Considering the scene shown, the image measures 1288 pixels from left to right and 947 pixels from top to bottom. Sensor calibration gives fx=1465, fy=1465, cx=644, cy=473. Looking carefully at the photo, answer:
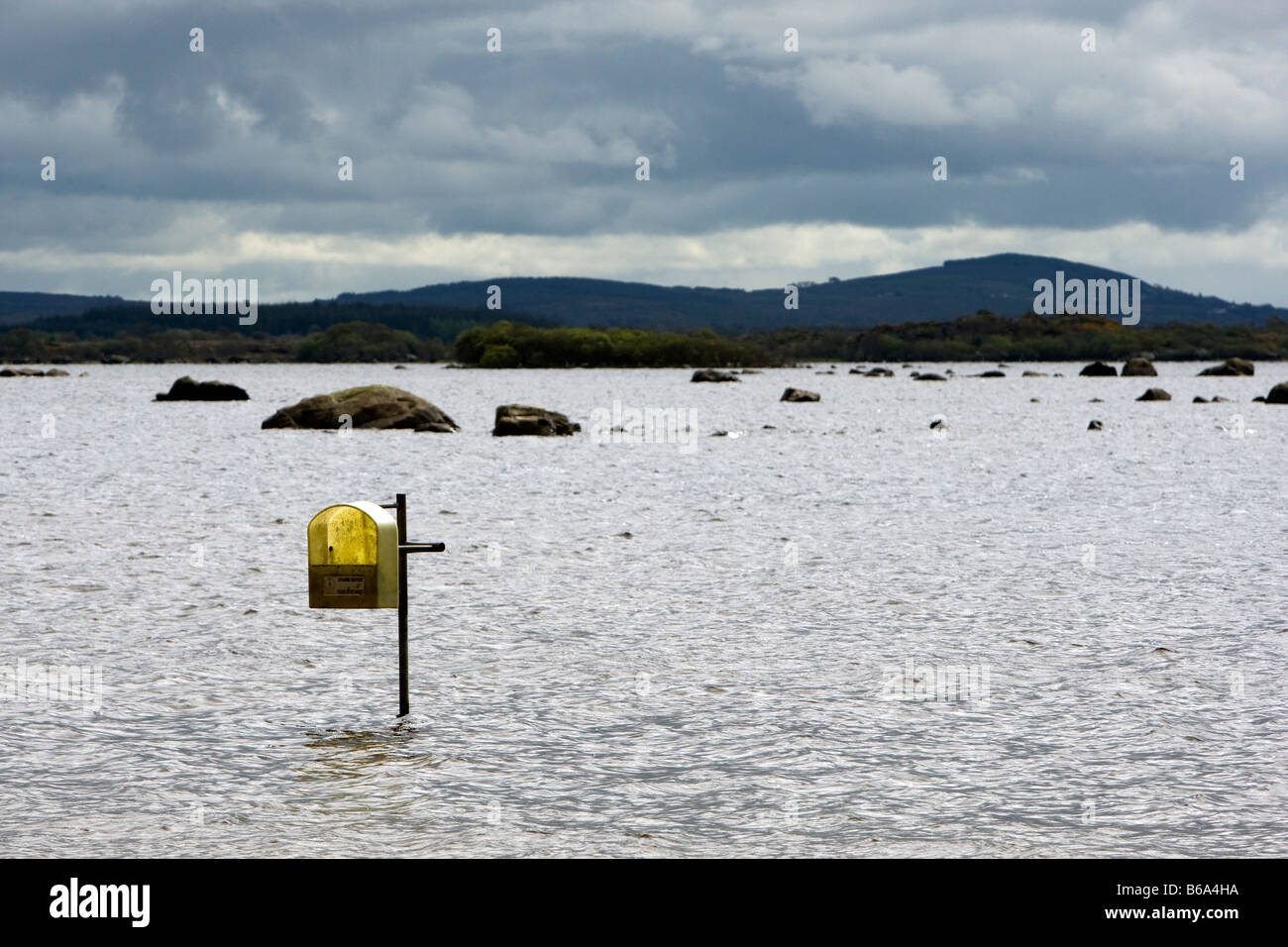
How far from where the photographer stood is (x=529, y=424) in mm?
36938

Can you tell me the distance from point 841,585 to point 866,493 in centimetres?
902

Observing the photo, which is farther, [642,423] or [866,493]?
[642,423]

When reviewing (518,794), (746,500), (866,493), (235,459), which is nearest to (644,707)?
(518,794)

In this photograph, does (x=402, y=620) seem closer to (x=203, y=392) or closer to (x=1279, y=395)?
(x=203, y=392)

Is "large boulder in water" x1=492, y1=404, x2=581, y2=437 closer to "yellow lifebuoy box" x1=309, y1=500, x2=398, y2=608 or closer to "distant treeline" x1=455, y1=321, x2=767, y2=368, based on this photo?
"yellow lifebuoy box" x1=309, y1=500, x2=398, y2=608

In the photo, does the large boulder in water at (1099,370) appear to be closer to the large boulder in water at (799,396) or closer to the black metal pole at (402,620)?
the large boulder in water at (799,396)

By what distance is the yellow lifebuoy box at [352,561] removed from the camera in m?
8.18

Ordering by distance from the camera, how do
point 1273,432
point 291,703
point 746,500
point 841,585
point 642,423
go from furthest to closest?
point 642,423
point 1273,432
point 746,500
point 841,585
point 291,703

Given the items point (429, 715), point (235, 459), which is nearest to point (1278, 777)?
point (429, 715)

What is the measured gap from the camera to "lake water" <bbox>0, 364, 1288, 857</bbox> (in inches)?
252

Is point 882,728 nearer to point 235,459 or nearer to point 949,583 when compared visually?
point 949,583

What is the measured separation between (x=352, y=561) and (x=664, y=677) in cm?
230
